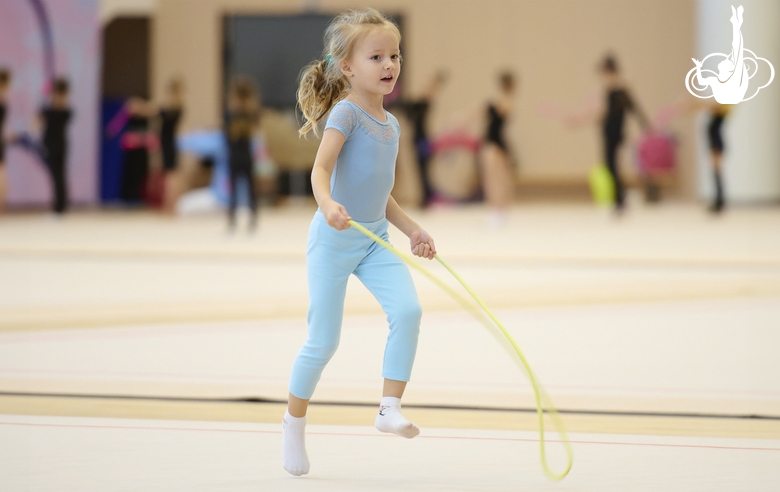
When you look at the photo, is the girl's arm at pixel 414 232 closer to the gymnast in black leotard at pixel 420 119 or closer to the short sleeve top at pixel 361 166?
the short sleeve top at pixel 361 166

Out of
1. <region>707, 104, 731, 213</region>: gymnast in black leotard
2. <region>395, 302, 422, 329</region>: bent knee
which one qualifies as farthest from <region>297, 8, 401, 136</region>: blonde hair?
<region>707, 104, 731, 213</region>: gymnast in black leotard

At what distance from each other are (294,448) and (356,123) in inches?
32.0

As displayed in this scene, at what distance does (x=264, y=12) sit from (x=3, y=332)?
43.9ft

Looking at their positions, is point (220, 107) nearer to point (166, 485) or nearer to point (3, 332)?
point (3, 332)

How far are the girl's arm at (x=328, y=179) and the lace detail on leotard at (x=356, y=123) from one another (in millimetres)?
23

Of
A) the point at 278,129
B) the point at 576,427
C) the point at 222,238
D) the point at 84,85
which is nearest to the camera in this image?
the point at 576,427

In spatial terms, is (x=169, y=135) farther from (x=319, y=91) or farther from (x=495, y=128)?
(x=319, y=91)

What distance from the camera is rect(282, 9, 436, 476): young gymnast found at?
2387 millimetres

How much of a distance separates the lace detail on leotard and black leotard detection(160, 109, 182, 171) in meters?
10.4

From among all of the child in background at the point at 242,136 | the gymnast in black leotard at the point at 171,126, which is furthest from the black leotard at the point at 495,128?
the gymnast in black leotard at the point at 171,126

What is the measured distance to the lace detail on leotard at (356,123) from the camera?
7.95 ft

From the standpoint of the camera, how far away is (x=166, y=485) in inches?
87.8

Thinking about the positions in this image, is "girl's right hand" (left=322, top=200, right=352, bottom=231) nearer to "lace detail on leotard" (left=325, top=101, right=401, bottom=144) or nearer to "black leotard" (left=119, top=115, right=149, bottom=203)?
"lace detail on leotard" (left=325, top=101, right=401, bottom=144)

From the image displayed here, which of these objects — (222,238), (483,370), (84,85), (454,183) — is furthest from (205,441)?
(454,183)
